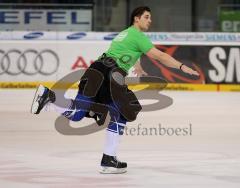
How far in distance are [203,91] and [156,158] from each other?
35.7ft

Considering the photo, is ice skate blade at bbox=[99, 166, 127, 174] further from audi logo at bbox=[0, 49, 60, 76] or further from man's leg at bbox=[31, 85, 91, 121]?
audi logo at bbox=[0, 49, 60, 76]

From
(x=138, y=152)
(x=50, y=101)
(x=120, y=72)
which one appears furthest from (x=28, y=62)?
(x=120, y=72)

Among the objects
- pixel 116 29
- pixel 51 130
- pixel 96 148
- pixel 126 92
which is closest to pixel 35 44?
pixel 116 29

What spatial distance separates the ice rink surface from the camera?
6668 millimetres

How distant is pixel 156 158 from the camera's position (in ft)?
26.9

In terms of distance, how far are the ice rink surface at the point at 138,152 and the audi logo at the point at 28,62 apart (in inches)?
190

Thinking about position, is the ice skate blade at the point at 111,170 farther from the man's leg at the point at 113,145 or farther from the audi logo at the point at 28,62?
the audi logo at the point at 28,62

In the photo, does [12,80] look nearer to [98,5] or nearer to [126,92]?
[98,5]

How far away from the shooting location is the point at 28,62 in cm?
1936

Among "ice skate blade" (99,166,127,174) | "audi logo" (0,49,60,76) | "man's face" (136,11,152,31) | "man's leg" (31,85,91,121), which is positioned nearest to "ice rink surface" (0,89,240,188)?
"ice skate blade" (99,166,127,174)

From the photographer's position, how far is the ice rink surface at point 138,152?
6.67 m

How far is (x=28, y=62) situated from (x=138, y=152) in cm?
1103

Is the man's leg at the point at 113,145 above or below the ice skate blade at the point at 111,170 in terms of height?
above

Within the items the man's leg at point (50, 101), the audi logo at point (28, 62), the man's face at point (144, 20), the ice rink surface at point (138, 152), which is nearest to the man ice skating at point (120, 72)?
the man's face at point (144, 20)
